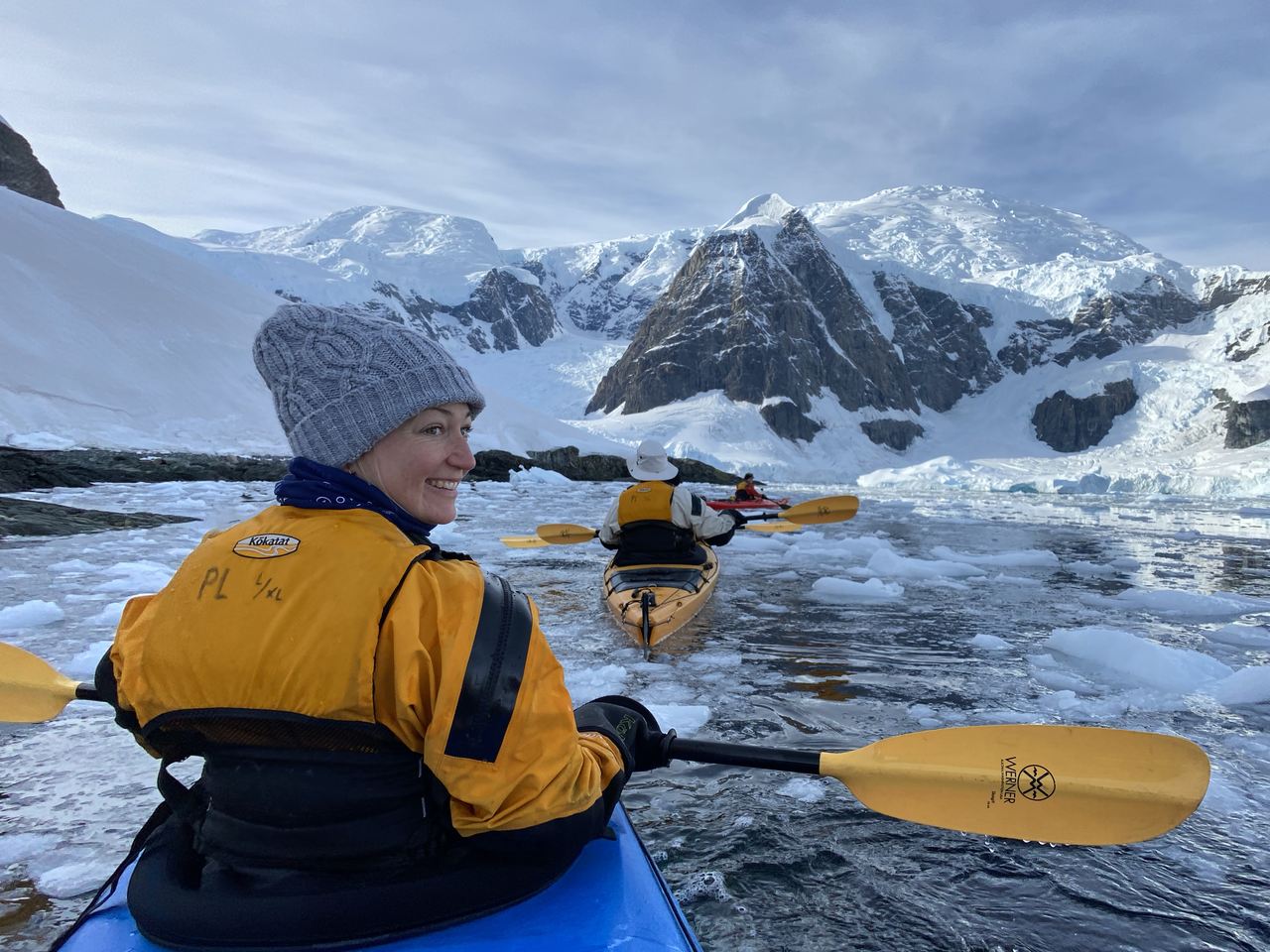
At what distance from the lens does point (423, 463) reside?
5.34ft

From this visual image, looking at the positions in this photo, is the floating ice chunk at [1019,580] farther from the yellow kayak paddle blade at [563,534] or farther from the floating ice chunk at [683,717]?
the floating ice chunk at [683,717]

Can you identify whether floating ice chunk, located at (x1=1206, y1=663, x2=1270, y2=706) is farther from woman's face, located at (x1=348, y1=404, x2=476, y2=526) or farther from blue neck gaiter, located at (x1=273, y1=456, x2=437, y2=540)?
blue neck gaiter, located at (x1=273, y1=456, x2=437, y2=540)

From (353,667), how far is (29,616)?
570 cm

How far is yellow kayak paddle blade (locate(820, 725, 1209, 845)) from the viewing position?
2.21 meters

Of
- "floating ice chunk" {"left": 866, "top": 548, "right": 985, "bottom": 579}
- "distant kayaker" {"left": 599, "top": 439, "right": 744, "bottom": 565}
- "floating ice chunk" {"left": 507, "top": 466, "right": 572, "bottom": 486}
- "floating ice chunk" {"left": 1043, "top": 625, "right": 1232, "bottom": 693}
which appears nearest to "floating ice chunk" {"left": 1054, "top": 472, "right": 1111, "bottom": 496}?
"floating ice chunk" {"left": 507, "top": 466, "right": 572, "bottom": 486}

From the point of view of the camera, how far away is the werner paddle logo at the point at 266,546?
1390mm

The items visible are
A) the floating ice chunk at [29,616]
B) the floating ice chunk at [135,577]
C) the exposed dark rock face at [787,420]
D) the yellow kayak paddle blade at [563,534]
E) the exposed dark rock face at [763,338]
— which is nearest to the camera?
the floating ice chunk at [29,616]

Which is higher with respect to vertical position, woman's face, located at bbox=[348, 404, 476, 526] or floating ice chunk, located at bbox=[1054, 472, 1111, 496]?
woman's face, located at bbox=[348, 404, 476, 526]

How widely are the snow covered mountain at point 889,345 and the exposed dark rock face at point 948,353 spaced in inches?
11.2

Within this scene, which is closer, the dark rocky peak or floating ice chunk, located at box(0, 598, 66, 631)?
floating ice chunk, located at box(0, 598, 66, 631)

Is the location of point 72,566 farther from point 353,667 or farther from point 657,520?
point 353,667

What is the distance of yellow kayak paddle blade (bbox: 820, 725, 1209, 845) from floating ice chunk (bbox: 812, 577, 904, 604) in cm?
547

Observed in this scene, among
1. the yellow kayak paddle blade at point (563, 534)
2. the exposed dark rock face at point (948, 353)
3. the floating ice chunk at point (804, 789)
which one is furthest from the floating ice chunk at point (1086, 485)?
the exposed dark rock face at point (948, 353)

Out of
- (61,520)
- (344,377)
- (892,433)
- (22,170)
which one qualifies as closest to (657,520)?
(344,377)
